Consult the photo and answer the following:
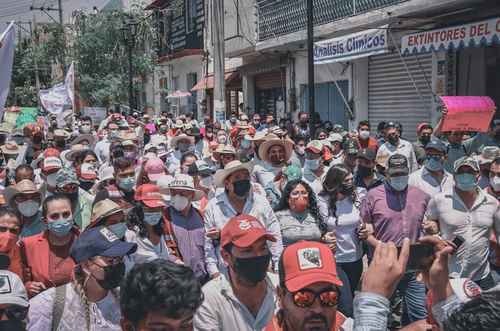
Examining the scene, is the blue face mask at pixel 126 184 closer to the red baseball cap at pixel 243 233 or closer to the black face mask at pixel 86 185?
the black face mask at pixel 86 185

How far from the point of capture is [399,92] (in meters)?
15.6

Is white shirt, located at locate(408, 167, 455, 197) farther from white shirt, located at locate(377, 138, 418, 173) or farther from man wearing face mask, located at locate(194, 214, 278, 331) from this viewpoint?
man wearing face mask, located at locate(194, 214, 278, 331)

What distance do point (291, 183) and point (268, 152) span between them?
2225mm

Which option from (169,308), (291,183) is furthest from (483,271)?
(169,308)

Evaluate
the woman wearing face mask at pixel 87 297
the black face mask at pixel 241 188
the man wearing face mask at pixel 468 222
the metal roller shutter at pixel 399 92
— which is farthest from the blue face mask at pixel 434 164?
the metal roller shutter at pixel 399 92

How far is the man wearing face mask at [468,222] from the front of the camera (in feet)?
16.4

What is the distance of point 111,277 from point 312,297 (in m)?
1.16

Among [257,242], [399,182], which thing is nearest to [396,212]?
[399,182]

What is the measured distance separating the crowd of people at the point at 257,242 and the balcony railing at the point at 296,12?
18.0 ft

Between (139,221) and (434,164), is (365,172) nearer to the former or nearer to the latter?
(434,164)

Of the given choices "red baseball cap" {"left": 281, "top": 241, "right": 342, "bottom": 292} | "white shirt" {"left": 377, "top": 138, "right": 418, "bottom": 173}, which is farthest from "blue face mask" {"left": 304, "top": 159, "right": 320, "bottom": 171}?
"red baseball cap" {"left": 281, "top": 241, "right": 342, "bottom": 292}

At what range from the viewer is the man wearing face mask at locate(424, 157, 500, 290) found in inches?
196

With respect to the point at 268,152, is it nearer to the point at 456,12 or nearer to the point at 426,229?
the point at 426,229

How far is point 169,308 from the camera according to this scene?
7.59 ft
